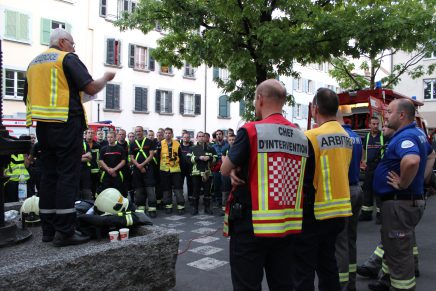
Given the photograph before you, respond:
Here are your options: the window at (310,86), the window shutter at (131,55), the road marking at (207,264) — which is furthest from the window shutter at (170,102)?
the road marking at (207,264)

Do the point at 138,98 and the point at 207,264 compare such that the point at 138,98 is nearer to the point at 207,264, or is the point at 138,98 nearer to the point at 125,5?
the point at 125,5

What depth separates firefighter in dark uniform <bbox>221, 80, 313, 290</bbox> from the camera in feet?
8.71

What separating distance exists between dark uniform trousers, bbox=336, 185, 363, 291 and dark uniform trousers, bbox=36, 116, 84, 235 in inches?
107

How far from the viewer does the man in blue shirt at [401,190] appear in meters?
3.80

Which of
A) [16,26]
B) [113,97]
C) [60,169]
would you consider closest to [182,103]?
[113,97]

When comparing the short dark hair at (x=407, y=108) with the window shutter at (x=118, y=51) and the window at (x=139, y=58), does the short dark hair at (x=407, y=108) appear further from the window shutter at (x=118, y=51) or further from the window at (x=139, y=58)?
the window at (x=139, y=58)

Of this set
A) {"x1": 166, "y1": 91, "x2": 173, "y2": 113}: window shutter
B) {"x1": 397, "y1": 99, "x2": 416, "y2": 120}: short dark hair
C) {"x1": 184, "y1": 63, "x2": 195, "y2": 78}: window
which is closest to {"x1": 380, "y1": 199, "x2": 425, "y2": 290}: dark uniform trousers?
{"x1": 397, "y1": 99, "x2": 416, "y2": 120}: short dark hair

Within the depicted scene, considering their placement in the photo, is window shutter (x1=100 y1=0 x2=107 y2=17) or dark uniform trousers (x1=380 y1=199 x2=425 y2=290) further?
window shutter (x1=100 y1=0 x2=107 y2=17)

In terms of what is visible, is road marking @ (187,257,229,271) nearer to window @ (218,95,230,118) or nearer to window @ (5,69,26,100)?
window @ (5,69,26,100)

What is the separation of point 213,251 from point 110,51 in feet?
77.4

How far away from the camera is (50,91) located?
143 inches

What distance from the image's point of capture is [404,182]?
12.4ft

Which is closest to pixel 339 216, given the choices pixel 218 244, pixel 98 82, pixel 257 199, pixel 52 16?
pixel 257 199

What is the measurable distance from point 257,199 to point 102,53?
2616 centimetres
